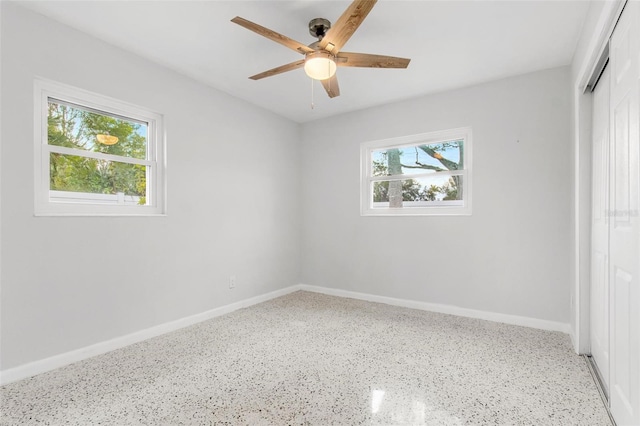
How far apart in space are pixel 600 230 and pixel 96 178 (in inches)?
147

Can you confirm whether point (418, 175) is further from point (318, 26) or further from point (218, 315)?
point (218, 315)

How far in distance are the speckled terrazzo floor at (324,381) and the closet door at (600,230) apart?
0.22 m

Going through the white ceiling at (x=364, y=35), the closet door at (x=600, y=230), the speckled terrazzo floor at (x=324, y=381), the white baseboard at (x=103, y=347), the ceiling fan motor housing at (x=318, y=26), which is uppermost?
the white ceiling at (x=364, y=35)

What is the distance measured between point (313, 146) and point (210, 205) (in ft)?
5.92

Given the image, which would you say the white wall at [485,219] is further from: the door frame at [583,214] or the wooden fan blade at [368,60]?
the wooden fan blade at [368,60]

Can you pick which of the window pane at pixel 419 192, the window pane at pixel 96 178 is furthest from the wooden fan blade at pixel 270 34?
the window pane at pixel 419 192

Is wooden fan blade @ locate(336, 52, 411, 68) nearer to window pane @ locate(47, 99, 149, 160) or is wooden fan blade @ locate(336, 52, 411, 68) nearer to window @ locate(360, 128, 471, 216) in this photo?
window @ locate(360, 128, 471, 216)

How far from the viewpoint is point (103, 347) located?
2.46 meters

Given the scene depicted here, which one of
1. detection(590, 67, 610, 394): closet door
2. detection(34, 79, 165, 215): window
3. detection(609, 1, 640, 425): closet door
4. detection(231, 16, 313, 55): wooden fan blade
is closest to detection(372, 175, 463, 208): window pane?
detection(590, 67, 610, 394): closet door

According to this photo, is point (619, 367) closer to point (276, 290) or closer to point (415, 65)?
point (415, 65)

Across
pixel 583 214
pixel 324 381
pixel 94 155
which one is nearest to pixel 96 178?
pixel 94 155

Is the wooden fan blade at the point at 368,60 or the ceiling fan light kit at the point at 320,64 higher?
the wooden fan blade at the point at 368,60

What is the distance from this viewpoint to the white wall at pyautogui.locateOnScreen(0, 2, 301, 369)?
Result: 81.3 inches

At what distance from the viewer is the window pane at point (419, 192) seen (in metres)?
3.53
